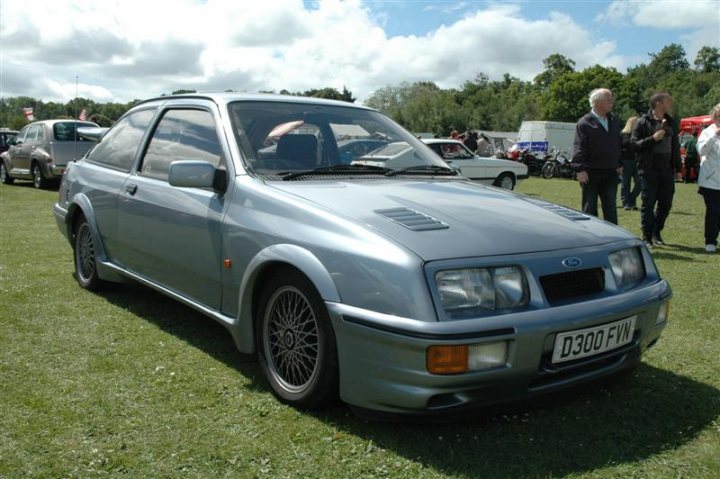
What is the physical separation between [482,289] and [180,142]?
7.89ft

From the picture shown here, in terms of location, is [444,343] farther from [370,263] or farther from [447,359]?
[370,263]

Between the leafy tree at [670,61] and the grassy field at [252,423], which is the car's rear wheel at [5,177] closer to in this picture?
the grassy field at [252,423]

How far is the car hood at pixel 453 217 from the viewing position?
2.77 metres

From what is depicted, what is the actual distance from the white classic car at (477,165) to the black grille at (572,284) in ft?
43.4

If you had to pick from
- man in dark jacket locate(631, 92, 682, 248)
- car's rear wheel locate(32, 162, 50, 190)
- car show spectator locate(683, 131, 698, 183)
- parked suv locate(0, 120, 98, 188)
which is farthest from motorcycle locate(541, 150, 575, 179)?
man in dark jacket locate(631, 92, 682, 248)

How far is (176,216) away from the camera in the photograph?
391 centimetres

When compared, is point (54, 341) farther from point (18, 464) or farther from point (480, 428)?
point (480, 428)

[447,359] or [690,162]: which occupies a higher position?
[447,359]

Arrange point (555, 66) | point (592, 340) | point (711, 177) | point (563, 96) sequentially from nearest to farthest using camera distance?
point (592, 340)
point (711, 177)
point (563, 96)
point (555, 66)

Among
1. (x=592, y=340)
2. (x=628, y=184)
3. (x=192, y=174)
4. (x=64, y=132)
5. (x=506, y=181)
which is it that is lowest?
(x=506, y=181)

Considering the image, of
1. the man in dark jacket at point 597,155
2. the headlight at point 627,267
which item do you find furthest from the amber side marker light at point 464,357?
the man in dark jacket at point 597,155

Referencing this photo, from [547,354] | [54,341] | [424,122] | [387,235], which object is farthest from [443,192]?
[424,122]

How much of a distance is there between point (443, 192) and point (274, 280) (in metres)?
1.02

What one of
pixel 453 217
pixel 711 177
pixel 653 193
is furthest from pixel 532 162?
pixel 453 217
